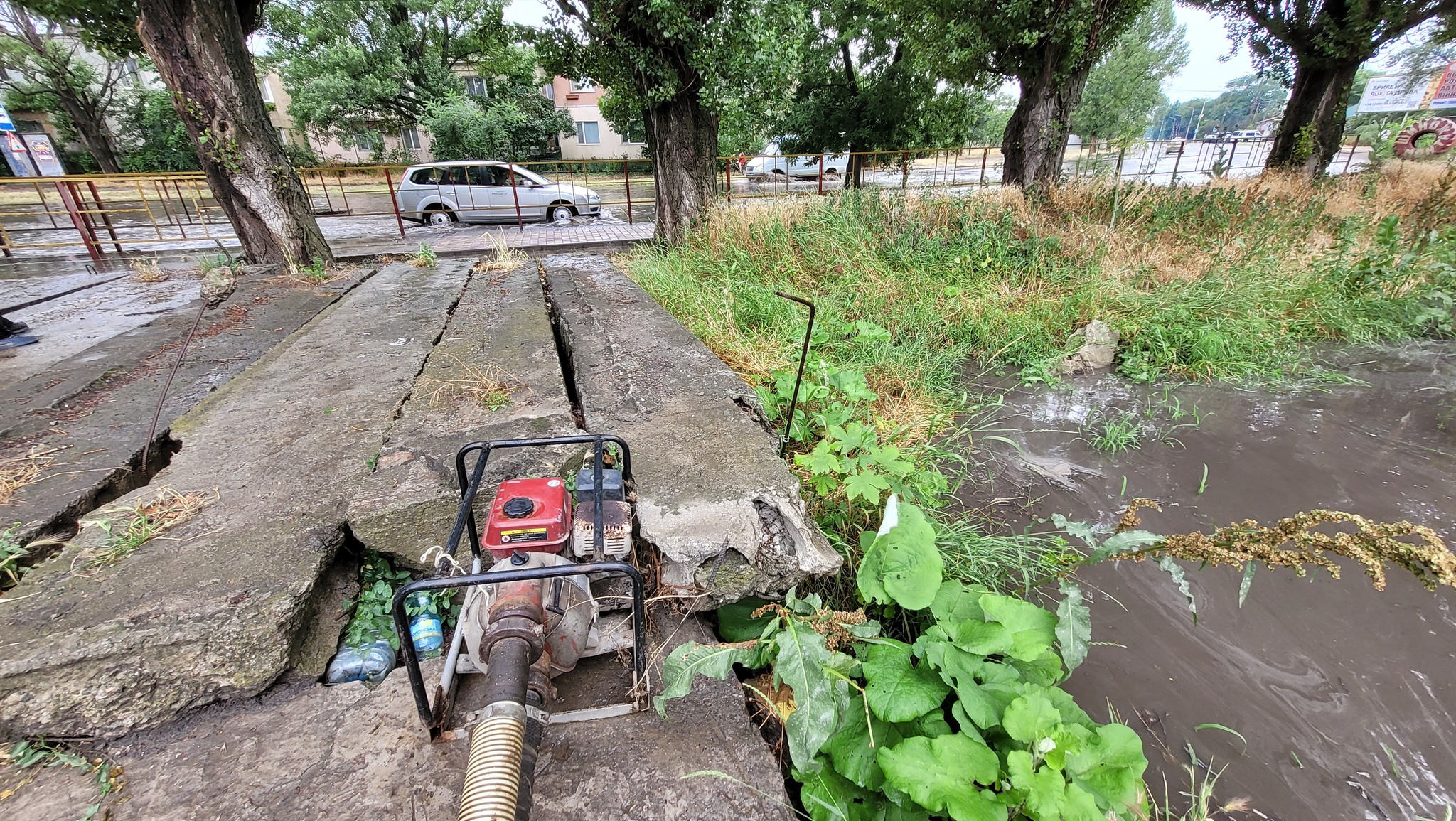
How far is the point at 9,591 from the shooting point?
4.80ft

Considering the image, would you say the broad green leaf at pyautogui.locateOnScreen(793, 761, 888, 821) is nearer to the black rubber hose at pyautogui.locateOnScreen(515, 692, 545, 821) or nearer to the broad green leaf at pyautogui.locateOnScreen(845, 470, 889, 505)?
the black rubber hose at pyautogui.locateOnScreen(515, 692, 545, 821)

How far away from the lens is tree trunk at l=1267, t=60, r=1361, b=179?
9.77 m

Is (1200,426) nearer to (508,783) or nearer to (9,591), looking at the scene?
(508,783)

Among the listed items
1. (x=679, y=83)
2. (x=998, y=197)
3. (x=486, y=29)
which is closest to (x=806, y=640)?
(x=679, y=83)

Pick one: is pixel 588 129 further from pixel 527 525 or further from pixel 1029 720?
pixel 1029 720

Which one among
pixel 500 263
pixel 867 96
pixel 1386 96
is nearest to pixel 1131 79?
pixel 1386 96

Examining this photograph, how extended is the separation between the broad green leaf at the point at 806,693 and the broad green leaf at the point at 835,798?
0.08 meters

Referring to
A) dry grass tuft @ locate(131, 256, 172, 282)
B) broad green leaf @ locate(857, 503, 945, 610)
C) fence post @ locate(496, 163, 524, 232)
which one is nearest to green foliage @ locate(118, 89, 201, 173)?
fence post @ locate(496, 163, 524, 232)

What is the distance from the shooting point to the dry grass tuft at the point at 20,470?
1.96 metres

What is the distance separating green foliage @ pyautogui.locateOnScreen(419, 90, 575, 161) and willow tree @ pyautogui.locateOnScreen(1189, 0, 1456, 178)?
19.7 metres

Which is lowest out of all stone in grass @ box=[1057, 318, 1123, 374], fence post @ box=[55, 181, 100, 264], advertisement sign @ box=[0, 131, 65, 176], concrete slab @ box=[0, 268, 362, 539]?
stone in grass @ box=[1057, 318, 1123, 374]

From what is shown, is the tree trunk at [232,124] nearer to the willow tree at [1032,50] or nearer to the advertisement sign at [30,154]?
the advertisement sign at [30,154]

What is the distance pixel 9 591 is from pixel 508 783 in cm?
160

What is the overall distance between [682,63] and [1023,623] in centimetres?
632
